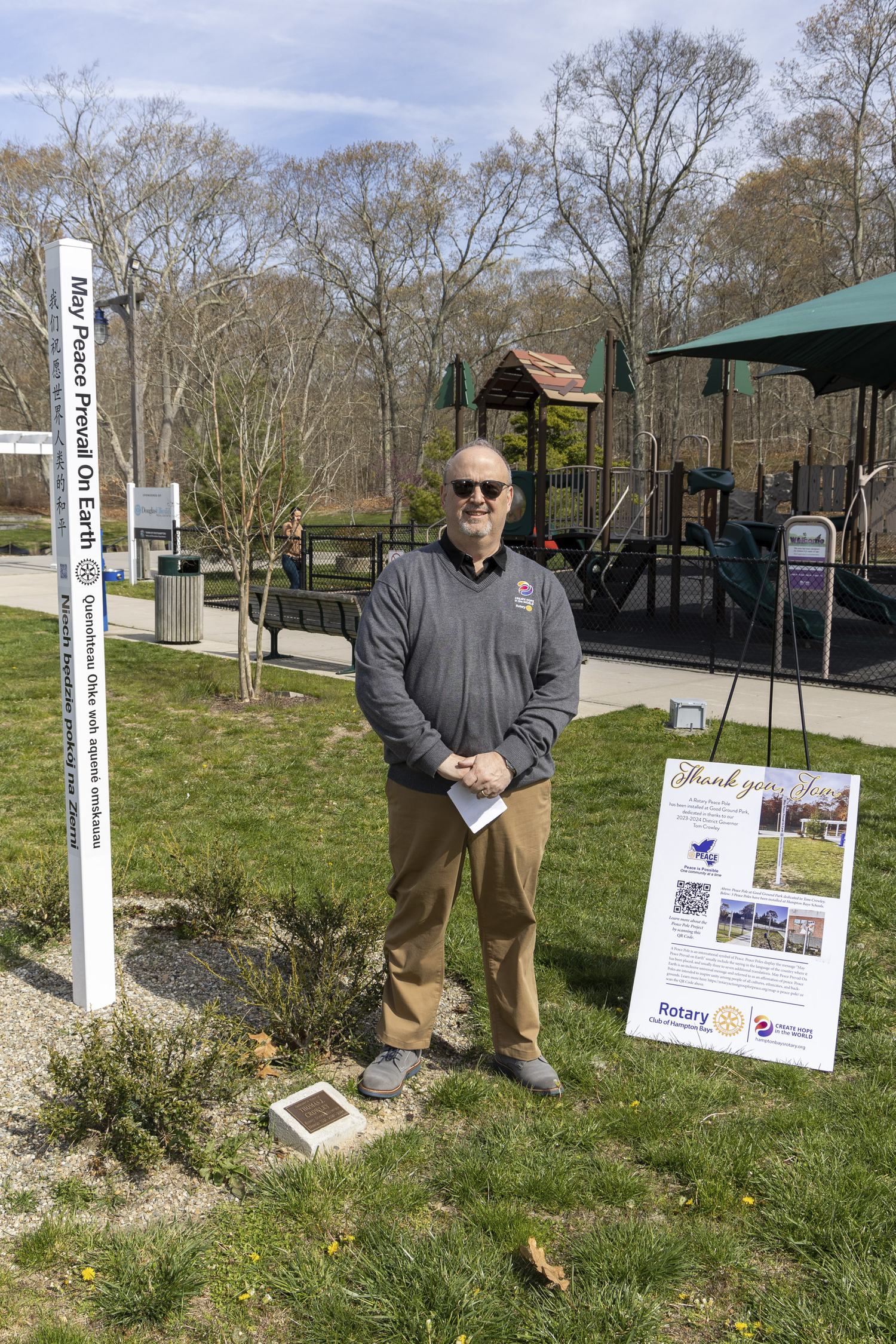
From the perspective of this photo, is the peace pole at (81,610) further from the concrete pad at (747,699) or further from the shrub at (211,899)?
the concrete pad at (747,699)

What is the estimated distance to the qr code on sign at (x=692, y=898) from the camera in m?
3.57

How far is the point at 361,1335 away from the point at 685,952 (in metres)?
1.71

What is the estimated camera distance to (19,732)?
807cm

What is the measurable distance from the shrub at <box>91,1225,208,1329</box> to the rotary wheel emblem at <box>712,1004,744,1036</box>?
179 centimetres

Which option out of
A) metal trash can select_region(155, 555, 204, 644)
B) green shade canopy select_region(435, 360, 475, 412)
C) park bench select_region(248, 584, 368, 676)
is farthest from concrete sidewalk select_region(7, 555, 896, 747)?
green shade canopy select_region(435, 360, 475, 412)

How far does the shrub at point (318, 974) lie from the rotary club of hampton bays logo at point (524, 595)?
4.65 feet

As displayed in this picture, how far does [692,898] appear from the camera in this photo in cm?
358

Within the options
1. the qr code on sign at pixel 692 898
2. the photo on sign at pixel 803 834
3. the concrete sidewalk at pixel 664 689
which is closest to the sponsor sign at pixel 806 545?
the concrete sidewalk at pixel 664 689

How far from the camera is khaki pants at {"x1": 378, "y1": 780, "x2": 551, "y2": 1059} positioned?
119 inches

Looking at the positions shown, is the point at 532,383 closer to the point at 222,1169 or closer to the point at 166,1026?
the point at 166,1026

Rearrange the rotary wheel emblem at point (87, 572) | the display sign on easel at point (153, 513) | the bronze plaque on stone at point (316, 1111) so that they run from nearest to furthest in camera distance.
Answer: the bronze plaque on stone at point (316, 1111) < the rotary wheel emblem at point (87, 572) < the display sign on easel at point (153, 513)

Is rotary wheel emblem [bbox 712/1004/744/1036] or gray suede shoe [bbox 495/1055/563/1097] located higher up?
rotary wheel emblem [bbox 712/1004/744/1036]

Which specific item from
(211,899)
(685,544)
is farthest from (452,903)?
(685,544)

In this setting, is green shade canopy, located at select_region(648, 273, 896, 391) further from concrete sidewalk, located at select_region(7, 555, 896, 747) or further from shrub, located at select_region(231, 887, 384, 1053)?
shrub, located at select_region(231, 887, 384, 1053)
